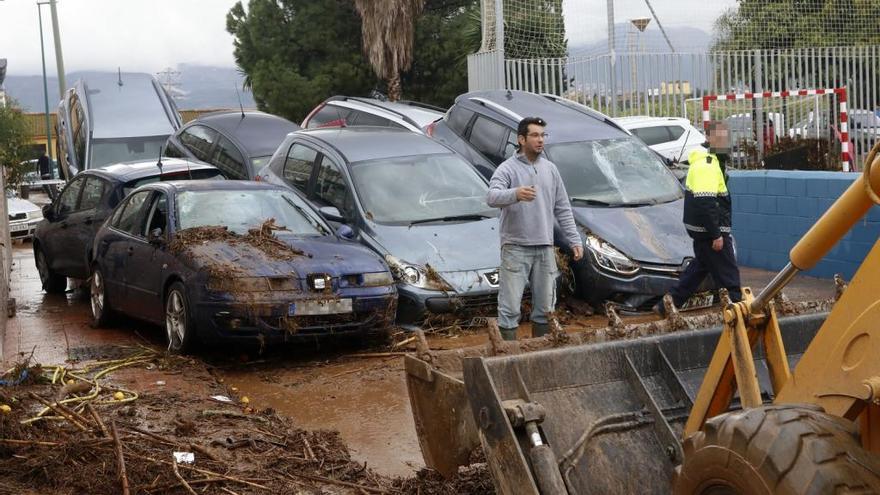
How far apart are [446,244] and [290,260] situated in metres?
1.75

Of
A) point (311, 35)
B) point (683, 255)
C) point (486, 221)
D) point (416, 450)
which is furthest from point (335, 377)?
point (311, 35)

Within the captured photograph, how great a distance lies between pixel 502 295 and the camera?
894 cm

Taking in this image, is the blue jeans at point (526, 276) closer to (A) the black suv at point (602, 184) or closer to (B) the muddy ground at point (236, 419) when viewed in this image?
(B) the muddy ground at point (236, 419)

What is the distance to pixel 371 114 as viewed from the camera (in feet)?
57.2

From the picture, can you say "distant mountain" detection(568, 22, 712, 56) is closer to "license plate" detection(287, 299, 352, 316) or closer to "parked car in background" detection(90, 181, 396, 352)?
"parked car in background" detection(90, 181, 396, 352)

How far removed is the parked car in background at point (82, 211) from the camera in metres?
13.0

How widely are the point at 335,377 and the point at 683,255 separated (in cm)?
390

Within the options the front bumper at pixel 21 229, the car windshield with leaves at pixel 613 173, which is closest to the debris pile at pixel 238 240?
the car windshield with leaves at pixel 613 173

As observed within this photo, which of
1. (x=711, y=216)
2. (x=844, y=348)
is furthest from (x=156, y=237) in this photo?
(x=844, y=348)

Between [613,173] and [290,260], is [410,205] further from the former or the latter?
[613,173]

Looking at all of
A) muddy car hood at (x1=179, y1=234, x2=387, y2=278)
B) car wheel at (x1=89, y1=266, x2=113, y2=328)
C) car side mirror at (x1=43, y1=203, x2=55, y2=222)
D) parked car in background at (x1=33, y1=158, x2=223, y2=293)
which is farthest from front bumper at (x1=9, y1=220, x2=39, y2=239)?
muddy car hood at (x1=179, y1=234, x2=387, y2=278)

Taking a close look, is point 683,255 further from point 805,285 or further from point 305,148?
point 305,148

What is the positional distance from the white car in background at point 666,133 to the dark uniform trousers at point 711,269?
10468 mm

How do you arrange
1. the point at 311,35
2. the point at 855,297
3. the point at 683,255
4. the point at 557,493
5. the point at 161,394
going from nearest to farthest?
the point at 855,297 < the point at 557,493 < the point at 161,394 < the point at 683,255 < the point at 311,35
